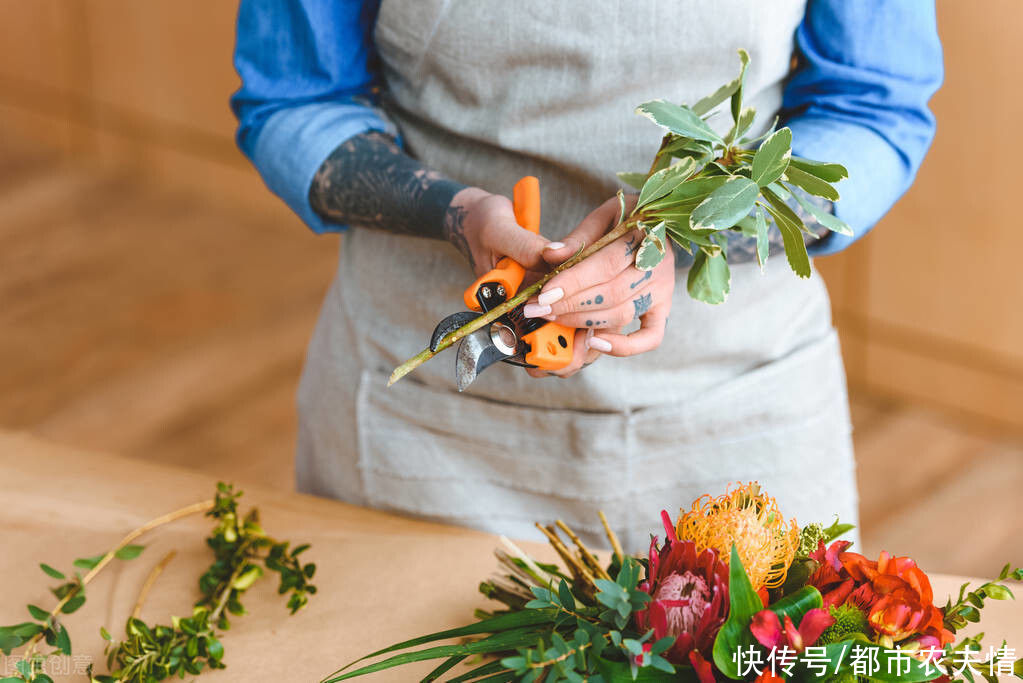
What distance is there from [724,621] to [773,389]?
0.52m

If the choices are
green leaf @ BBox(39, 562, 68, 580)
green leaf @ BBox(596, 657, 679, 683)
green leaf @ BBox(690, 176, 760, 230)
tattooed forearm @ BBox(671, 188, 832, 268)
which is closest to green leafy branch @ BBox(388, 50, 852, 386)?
green leaf @ BBox(690, 176, 760, 230)

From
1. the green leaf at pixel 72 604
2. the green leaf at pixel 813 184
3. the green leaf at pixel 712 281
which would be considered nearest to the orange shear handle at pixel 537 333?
the green leaf at pixel 712 281

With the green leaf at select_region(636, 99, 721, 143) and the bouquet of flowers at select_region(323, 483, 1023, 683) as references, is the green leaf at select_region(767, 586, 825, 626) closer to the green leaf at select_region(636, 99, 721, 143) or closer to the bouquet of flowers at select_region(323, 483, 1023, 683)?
the bouquet of flowers at select_region(323, 483, 1023, 683)

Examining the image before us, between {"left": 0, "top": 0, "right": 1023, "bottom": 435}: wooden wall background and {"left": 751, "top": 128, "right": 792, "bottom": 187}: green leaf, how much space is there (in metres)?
1.65

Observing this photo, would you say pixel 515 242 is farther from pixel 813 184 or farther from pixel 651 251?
pixel 813 184

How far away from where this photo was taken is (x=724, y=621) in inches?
25.4

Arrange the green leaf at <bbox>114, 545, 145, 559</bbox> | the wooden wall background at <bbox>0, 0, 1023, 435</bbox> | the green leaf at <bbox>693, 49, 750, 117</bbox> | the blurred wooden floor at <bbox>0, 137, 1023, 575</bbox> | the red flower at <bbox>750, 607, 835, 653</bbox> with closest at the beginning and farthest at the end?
the red flower at <bbox>750, 607, 835, 653</bbox>, the green leaf at <bbox>693, 49, 750, 117</bbox>, the green leaf at <bbox>114, 545, 145, 559</bbox>, the wooden wall background at <bbox>0, 0, 1023, 435</bbox>, the blurred wooden floor at <bbox>0, 137, 1023, 575</bbox>

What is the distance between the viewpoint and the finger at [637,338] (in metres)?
0.83

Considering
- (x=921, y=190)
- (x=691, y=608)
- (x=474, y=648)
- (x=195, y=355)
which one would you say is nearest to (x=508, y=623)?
(x=474, y=648)

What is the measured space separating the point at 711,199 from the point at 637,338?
0.17 metres

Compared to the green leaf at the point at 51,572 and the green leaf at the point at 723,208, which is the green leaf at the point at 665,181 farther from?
the green leaf at the point at 51,572

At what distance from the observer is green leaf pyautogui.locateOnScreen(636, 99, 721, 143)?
760 millimetres

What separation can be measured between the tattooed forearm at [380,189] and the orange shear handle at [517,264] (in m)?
0.11

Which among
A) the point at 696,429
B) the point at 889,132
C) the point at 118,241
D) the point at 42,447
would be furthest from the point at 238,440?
the point at 889,132
